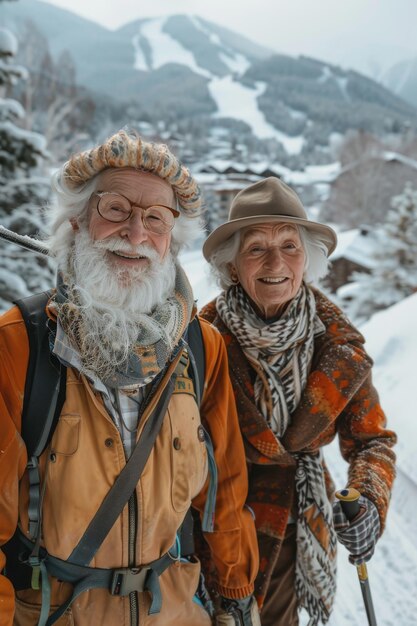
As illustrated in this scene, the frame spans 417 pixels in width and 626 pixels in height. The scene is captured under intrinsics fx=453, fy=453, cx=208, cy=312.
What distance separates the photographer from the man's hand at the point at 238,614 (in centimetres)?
200

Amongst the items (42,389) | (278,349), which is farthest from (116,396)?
(278,349)

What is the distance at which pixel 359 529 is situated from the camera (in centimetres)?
191

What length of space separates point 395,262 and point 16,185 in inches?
550

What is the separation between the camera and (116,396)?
1.68m

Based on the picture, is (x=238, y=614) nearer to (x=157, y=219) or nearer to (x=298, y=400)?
(x=298, y=400)

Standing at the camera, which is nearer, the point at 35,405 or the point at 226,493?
the point at 35,405

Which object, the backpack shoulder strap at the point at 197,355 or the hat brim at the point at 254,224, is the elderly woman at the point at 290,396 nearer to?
the hat brim at the point at 254,224

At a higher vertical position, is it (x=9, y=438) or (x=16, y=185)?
(x=16, y=185)

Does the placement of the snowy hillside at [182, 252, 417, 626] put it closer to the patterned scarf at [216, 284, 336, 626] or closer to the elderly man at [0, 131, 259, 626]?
the patterned scarf at [216, 284, 336, 626]

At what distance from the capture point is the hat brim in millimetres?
2189

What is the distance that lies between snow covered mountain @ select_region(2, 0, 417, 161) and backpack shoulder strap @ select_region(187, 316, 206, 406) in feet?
327

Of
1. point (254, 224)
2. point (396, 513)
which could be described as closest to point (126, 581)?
point (254, 224)

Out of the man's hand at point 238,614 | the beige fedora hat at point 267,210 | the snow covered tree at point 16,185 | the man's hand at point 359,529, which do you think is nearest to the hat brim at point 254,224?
the beige fedora hat at point 267,210

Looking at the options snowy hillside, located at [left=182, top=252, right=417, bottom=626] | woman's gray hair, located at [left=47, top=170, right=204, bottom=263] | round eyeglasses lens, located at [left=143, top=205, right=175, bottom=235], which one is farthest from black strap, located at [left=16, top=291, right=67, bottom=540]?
snowy hillside, located at [left=182, top=252, right=417, bottom=626]
